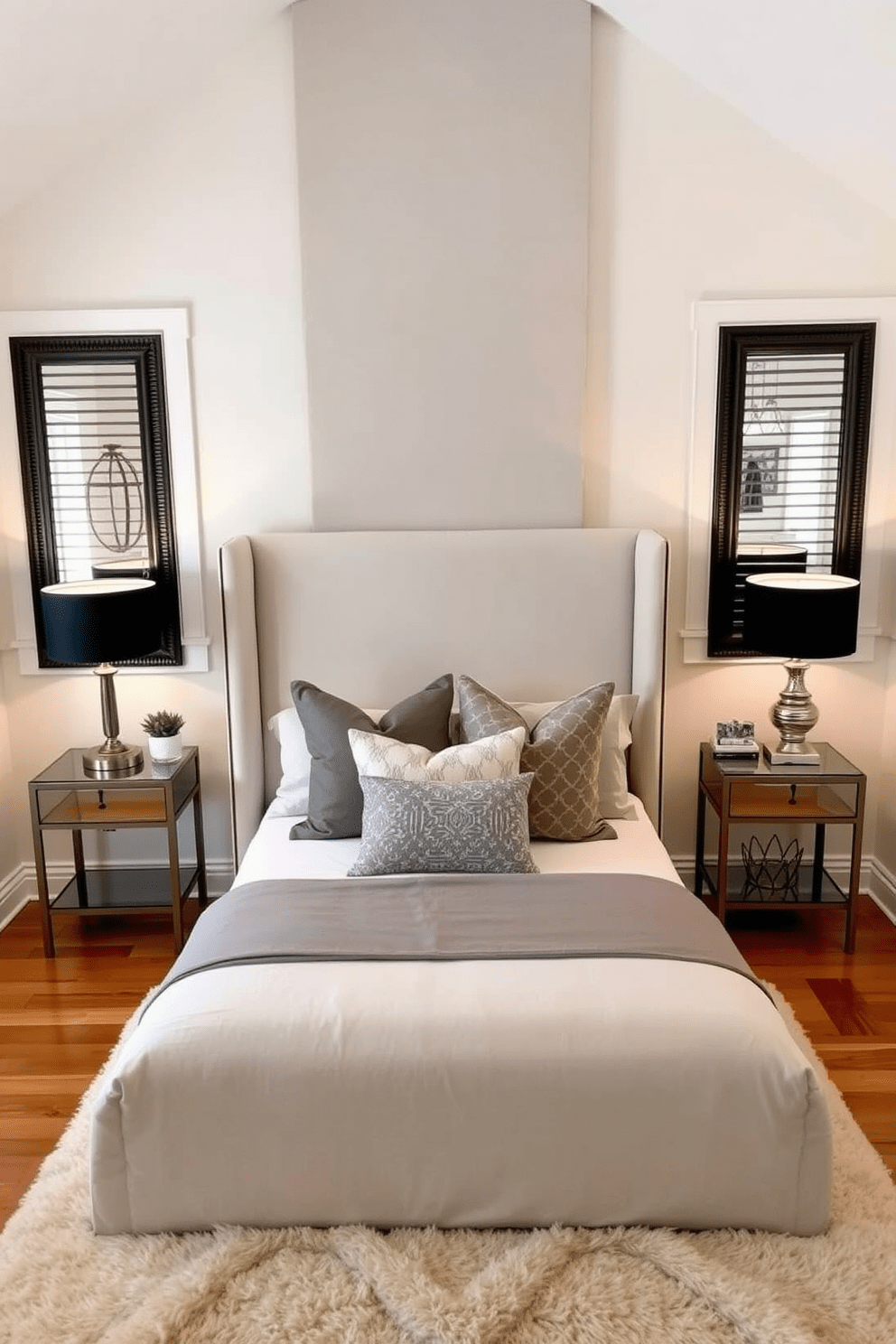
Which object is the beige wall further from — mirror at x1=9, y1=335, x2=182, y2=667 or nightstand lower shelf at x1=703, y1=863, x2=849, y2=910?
nightstand lower shelf at x1=703, y1=863, x2=849, y2=910

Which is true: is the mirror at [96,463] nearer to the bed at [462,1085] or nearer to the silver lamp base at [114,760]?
the silver lamp base at [114,760]

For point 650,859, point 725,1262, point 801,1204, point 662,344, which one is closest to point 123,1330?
point 725,1262

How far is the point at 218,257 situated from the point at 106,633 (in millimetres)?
1332

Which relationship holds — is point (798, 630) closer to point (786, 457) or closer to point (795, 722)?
point (795, 722)

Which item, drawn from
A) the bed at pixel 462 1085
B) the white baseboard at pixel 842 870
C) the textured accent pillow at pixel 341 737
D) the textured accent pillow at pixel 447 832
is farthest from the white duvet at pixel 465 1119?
the white baseboard at pixel 842 870

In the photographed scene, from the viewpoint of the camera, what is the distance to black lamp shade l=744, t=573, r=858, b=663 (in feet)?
11.3

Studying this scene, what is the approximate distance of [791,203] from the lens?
363cm

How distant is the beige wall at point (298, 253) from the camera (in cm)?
360

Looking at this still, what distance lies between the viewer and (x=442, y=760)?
10.0 ft

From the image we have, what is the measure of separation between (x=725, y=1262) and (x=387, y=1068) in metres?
0.75

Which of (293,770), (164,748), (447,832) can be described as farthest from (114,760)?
(447,832)

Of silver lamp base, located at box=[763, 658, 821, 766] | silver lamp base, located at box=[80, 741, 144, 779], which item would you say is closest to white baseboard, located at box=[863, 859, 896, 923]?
silver lamp base, located at box=[763, 658, 821, 766]

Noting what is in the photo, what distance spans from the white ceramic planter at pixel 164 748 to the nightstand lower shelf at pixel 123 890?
45cm

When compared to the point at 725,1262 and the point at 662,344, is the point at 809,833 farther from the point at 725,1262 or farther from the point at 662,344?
the point at 725,1262
